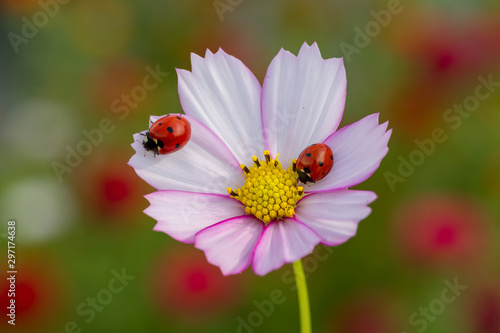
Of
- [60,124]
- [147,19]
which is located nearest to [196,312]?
[60,124]

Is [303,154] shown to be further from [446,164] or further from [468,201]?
[446,164]

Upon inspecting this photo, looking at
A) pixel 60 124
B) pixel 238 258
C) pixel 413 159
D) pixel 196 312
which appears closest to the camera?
pixel 238 258

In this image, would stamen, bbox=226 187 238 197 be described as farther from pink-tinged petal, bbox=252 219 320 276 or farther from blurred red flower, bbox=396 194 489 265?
blurred red flower, bbox=396 194 489 265

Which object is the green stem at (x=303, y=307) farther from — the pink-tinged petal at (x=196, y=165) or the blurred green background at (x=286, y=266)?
the blurred green background at (x=286, y=266)

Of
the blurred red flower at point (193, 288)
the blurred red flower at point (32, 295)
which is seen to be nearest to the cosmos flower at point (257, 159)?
the blurred red flower at point (193, 288)

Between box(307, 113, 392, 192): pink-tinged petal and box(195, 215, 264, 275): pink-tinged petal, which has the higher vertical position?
box(307, 113, 392, 192): pink-tinged petal

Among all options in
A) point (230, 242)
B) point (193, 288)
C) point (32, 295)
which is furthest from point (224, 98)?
point (32, 295)

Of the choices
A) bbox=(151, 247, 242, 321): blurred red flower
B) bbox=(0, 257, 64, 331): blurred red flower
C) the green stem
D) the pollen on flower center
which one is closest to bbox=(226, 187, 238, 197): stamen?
the pollen on flower center
